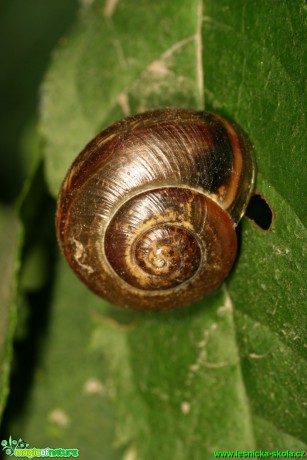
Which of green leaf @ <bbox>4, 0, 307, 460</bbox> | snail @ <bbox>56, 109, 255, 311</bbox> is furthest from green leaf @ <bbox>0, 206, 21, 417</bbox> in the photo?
snail @ <bbox>56, 109, 255, 311</bbox>

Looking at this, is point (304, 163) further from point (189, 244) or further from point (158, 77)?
point (158, 77)

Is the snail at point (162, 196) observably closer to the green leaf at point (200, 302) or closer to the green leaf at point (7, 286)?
the green leaf at point (200, 302)

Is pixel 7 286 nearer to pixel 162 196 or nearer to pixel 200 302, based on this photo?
pixel 200 302

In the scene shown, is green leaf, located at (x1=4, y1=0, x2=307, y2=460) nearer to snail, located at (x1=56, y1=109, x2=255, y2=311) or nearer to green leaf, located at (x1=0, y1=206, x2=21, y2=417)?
snail, located at (x1=56, y1=109, x2=255, y2=311)

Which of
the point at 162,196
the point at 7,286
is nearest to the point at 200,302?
the point at 162,196

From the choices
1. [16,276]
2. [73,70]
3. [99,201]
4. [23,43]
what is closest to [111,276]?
[99,201]
